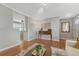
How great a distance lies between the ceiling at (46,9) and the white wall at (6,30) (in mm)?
136

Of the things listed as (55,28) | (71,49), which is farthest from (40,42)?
(71,49)

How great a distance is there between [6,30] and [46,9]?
0.81 m

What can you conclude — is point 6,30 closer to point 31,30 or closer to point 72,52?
point 31,30

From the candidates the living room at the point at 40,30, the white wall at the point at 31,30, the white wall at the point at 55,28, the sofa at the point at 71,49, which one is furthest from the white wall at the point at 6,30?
the sofa at the point at 71,49

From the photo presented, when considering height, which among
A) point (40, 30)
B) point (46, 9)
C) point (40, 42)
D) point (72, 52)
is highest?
point (46, 9)

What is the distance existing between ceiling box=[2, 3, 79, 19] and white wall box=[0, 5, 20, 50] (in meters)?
0.14

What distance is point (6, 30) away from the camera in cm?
179

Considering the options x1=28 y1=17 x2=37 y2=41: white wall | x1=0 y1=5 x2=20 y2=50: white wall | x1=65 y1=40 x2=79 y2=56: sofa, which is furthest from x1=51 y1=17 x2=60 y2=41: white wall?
x1=0 y1=5 x2=20 y2=50: white wall

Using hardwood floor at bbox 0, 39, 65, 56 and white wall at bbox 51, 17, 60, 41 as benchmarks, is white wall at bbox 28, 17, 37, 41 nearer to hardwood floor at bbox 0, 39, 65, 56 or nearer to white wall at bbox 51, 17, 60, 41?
hardwood floor at bbox 0, 39, 65, 56

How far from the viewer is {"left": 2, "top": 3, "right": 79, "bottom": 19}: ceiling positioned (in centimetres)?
182

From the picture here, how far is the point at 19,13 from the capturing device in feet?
6.10

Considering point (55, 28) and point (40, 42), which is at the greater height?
point (55, 28)

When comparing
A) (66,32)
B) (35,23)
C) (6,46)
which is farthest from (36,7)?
(6,46)

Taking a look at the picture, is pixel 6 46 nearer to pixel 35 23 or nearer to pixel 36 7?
pixel 35 23
